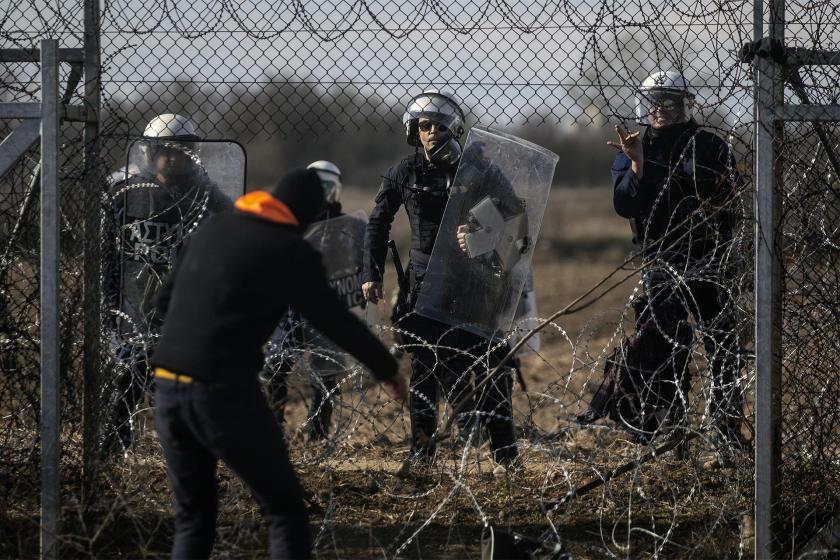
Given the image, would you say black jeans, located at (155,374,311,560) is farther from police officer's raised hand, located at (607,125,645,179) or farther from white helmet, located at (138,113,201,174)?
police officer's raised hand, located at (607,125,645,179)

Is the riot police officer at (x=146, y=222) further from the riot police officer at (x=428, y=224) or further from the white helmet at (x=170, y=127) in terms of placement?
the riot police officer at (x=428, y=224)

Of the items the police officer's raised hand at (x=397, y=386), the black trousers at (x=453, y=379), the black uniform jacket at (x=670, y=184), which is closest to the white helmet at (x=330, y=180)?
the black trousers at (x=453, y=379)

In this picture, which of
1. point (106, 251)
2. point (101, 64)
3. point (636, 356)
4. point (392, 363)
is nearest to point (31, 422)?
point (106, 251)

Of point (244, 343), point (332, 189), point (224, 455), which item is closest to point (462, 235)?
point (332, 189)

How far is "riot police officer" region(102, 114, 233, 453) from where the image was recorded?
206 inches

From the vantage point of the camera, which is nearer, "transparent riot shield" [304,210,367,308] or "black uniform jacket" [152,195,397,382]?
"black uniform jacket" [152,195,397,382]

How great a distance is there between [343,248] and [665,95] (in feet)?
8.30

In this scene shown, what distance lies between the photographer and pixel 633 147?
215 inches

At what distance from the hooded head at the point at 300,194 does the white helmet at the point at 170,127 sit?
235cm

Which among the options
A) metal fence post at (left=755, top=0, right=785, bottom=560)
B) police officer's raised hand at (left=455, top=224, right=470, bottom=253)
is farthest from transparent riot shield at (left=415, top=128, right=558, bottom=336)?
metal fence post at (left=755, top=0, right=785, bottom=560)

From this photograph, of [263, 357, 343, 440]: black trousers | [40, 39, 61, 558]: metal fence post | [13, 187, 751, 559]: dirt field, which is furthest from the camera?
[263, 357, 343, 440]: black trousers

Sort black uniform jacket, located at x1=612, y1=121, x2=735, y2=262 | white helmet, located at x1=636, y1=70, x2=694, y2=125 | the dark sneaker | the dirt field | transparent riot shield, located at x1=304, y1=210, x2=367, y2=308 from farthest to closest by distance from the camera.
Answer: transparent riot shield, located at x1=304, y1=210, x2=367, y2=308
the dark sneaker
black uniform jacket, located at x1=612, y1=121, x2=735, y2=262
white helmet, located at x1=636, y1=70, x2=694, y2=125
the dirt field

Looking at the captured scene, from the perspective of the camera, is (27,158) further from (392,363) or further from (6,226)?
(392,363)

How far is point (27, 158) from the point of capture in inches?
195
